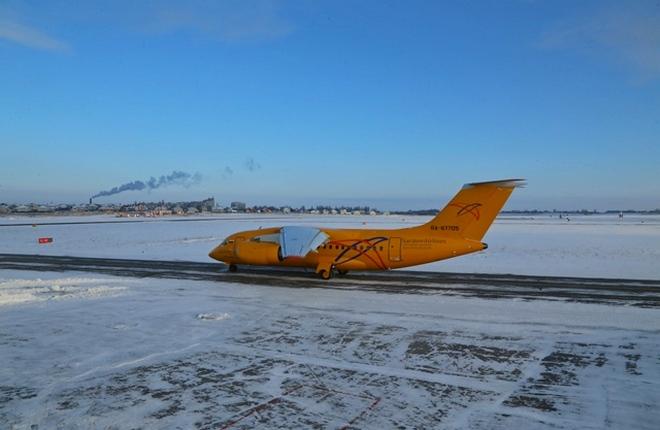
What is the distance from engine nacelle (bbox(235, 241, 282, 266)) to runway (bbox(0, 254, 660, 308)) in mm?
664

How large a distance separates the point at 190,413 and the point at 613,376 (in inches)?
293

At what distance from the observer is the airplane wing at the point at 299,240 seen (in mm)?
21031

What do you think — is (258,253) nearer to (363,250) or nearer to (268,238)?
(268,238)

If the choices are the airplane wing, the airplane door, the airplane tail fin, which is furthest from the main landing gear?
the airplane tail fin

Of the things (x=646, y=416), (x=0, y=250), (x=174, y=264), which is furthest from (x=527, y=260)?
(x=0, y=250)

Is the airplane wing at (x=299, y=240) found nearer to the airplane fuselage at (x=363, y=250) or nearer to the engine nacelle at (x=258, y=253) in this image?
the airplane fuselage at (x=363, y=250)

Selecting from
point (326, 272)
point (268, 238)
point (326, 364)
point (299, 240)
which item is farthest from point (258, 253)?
point (326, 364)

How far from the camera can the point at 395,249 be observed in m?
21.7

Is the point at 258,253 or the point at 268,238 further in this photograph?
the point at 268,238

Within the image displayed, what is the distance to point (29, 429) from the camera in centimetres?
679

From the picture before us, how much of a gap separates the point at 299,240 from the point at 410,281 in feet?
16.8

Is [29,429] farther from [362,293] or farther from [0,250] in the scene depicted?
[0,250]

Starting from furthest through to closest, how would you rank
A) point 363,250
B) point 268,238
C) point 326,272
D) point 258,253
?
point 268,238 → point 258,253 → point 326,272 → point 363,250

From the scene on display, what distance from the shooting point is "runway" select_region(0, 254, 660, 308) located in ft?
58.9
